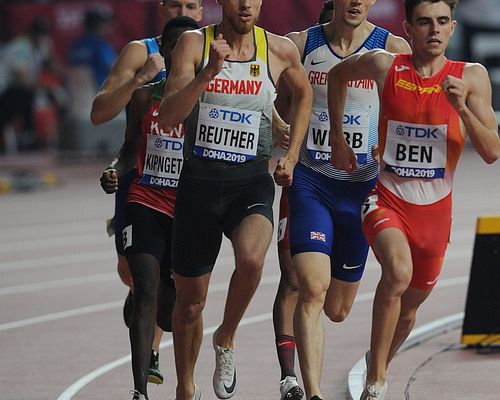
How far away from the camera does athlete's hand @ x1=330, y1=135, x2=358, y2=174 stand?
9203 mm

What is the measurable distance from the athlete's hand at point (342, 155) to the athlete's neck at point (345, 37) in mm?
679

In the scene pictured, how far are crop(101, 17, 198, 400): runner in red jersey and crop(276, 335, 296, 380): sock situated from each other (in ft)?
2.55

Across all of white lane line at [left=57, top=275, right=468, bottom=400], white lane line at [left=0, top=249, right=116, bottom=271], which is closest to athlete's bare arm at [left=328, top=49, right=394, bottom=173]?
white lane line at [left=57, top=275, right=468, bottom=400]

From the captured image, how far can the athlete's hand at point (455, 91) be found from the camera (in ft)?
27.1

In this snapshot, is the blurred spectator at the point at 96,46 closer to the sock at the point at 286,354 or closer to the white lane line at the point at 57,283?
the white lane line at the point at 57,283

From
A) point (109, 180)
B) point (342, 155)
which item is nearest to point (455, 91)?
point (342, 155)

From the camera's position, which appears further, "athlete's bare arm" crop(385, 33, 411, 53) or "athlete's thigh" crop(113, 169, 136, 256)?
"athlete's thigh" crop(113, 169, 136, 256)

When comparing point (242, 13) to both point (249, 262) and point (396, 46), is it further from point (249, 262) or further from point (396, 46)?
point (249, 262)

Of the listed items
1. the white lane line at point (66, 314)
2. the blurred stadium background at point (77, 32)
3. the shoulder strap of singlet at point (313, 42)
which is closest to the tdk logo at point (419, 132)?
the shoulder strap of singlet at point (313, 42)

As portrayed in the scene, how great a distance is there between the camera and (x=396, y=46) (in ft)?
31.5

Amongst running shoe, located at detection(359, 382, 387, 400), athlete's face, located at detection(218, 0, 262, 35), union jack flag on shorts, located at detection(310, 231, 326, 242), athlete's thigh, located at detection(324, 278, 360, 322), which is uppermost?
athlete's face, located at detection(218, 0, 262, 35)

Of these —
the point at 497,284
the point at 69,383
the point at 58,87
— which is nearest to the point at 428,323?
the point at 497,284

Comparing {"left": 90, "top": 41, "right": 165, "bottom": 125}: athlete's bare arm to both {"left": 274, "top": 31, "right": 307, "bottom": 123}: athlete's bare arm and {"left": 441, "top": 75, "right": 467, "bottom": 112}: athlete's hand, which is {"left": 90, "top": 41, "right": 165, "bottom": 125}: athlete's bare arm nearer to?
{"left": 274, "top": 31, "right": 307, "bottom": 123}: athlete's bare arm

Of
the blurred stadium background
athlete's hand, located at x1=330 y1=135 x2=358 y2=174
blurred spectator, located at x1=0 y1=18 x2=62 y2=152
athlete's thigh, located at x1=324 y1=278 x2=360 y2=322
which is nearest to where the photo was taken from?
athlete's hand, located at x1=330 y1=135 x2=358 y2=174
